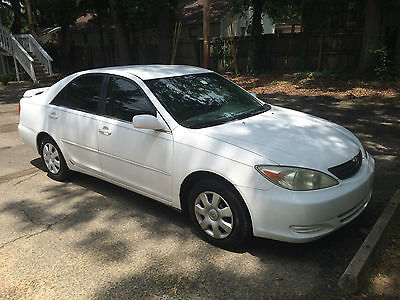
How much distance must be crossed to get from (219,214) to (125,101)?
5.60 ft

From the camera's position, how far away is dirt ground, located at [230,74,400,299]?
2.98 meters

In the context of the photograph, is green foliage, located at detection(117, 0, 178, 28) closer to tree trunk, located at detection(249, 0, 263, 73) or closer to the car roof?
tree trunk, located at detection(249, 0, 263, 73)

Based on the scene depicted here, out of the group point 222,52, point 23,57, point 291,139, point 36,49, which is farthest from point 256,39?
point 291,139

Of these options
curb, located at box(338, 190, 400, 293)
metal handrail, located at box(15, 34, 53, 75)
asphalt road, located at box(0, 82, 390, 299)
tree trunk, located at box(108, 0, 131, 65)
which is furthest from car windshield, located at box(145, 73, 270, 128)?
metal handrail, located at box(15, 34, 53, 75)

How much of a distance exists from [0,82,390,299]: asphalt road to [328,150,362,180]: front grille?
0.69 meters

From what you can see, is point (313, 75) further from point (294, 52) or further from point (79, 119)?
point (79, 119)

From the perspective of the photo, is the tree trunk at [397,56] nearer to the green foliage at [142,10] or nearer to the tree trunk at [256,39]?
the tree trunk at [256,39]

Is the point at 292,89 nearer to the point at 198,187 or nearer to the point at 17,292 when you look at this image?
the point at 198,187

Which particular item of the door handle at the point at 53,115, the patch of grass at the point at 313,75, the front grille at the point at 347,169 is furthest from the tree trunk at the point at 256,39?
the front grille at the point at 347,169

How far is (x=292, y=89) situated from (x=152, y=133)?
9.84 metres

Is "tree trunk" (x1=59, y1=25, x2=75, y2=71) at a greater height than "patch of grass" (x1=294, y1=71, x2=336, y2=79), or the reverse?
"tree trunk" (x1=59, y1=25, x2=75, y2=71)

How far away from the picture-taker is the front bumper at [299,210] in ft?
9.37

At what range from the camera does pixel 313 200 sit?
285cm

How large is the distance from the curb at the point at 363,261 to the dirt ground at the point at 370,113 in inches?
4.8
